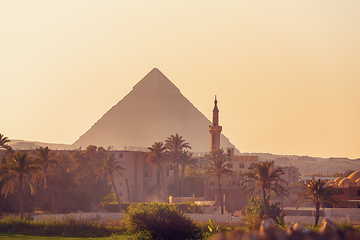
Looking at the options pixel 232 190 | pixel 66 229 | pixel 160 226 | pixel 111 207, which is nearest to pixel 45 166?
pixel 111 207

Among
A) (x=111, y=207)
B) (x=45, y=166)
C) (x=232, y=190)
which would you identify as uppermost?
(x=45, y=166)

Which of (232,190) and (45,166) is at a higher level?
(45,166)

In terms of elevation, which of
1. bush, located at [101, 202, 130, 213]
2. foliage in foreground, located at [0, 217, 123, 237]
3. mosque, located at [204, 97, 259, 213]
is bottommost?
foliage in foreground, located at [0, 217, 123, 237]

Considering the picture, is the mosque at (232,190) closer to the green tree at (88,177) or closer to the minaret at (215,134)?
the minaret at (215,134)

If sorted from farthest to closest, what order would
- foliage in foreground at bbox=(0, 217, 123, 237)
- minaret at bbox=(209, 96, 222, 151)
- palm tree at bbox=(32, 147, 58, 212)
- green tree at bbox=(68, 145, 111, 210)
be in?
1. minaret at bbox=(209, 96, 222, 151)
2. green tree at bbox=(68, 145, 111, 210)
3. palm tree at bbox=(32, 147, 58, 212)
4. foliage in foreground at bbox=(0, 217, 123, 237)

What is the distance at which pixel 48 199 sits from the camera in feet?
343

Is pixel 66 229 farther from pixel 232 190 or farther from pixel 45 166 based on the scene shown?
pixel 232 190

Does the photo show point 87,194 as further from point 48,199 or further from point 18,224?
point 18,224

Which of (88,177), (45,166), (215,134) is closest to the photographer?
(45,166)

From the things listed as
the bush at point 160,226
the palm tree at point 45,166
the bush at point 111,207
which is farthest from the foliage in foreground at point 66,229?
the bush at point 111,207

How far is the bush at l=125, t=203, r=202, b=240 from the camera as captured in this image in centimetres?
5075

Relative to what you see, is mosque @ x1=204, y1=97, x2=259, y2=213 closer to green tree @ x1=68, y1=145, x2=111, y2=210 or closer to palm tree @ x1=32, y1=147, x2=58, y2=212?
green tree @ x1=68, y1=145, x2=111, y2=210

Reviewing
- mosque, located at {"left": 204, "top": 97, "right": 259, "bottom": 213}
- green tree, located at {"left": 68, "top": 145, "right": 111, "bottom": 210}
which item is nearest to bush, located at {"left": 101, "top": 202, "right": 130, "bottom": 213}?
green tree, located at {"left": 68, "top": 145, "right": 111, "bottom": 210}

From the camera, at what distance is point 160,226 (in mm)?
51312
